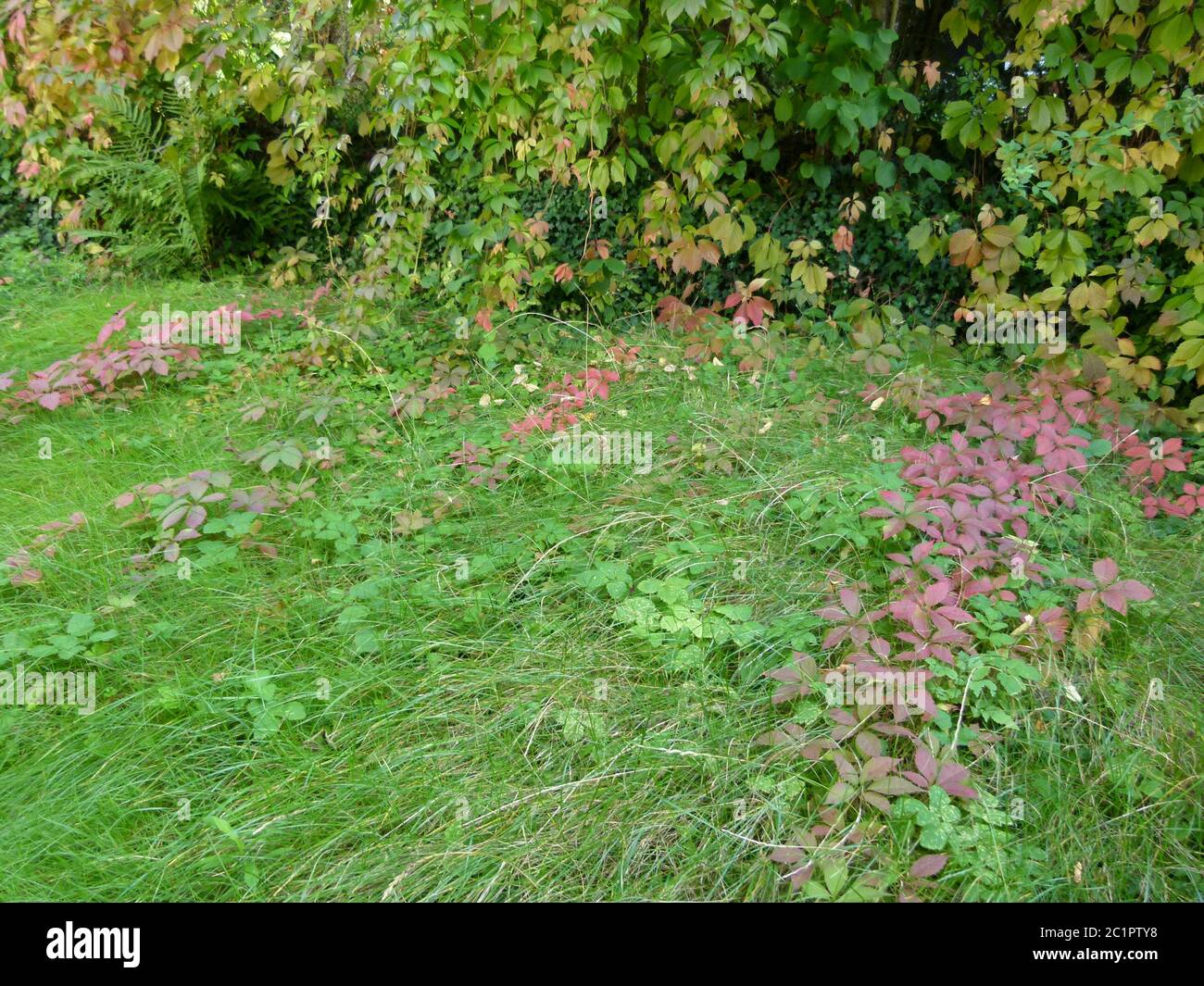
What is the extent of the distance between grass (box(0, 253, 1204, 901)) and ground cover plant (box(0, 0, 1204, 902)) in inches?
0.6

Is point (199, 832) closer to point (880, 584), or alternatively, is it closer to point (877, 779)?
point (877, 779)

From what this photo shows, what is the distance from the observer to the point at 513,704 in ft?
7.94

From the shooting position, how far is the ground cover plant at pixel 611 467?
2104mm

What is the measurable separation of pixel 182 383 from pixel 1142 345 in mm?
4780

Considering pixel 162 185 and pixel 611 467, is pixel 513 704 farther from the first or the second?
pixel 162 185

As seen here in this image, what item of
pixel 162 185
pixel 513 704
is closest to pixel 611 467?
pixel 513 704

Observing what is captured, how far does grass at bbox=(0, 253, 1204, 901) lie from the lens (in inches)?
79.4

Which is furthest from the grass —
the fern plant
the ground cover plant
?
the fern plant

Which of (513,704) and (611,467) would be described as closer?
(513,704)

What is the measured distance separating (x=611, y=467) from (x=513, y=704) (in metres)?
1.34

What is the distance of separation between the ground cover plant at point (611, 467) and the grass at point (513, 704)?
0.05 feet

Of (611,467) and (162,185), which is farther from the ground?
(162,185)

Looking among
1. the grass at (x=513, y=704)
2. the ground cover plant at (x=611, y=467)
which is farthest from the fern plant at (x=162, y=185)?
the grass at (x=513, y=704)

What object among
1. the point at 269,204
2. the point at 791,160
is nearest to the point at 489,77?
the point at 791,160
